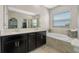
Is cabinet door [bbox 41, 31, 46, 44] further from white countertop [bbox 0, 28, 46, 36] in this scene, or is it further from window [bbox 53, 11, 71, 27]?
window [bbox 53, 11, 71, 27]

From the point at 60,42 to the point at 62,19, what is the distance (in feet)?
1.29

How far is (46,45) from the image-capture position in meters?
1.56

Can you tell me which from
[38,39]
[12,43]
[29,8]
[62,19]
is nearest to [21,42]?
[12,43]

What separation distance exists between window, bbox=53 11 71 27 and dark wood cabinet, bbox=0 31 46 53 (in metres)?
0.29

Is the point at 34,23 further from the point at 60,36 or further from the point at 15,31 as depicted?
the point at 60,36

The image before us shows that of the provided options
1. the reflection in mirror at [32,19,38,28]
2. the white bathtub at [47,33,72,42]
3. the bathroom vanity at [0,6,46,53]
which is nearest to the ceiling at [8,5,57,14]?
the bathroom vanity at [0,6,46,53]

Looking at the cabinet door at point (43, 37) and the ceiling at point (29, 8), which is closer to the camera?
the ceiling at point (29, 8)

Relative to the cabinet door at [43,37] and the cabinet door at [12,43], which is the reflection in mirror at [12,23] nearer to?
the cabinet door at [12,43]

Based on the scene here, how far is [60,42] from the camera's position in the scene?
1471 mm

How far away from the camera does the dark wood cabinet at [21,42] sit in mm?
1436

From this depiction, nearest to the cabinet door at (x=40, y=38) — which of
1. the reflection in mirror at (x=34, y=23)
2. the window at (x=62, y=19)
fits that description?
the reflection in mirror at (x=34, y=23)

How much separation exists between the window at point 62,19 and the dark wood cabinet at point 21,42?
289 millimetres
